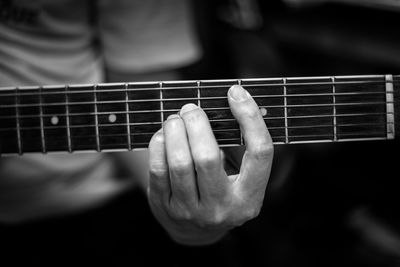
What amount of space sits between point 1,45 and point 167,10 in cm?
35

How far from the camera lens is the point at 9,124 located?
2.52 feet

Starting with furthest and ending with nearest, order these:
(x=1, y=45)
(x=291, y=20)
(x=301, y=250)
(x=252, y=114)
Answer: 1. (x=291, y=20)
2. (x=301, y=250)
3. (x=1, y=45)
4. (x=252, y=114)

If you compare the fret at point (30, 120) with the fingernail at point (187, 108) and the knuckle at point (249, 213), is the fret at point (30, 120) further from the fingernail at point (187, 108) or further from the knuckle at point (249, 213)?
the knuckle at point (249, 213)

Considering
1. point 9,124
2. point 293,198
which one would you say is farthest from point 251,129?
point 293,198

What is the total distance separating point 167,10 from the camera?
1090 mm

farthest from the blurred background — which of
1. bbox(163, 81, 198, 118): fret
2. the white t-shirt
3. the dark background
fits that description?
bbox(163, 81, 198, 118): fret

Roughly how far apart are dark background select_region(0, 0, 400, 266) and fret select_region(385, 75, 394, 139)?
50cm

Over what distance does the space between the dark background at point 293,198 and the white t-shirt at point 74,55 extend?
0.06 metres

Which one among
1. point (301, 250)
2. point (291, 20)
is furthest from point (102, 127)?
point (291, 20)

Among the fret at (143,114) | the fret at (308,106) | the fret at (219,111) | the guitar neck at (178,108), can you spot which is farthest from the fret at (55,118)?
the fret at (308,106)

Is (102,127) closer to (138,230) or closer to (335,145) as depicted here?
(138,230)

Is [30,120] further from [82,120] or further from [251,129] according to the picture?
[251,129]

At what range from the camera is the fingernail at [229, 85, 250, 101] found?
0.70 metres

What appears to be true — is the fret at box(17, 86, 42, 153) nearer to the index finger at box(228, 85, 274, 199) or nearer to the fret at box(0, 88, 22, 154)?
the fret at box(0, 88, 22, 154)
